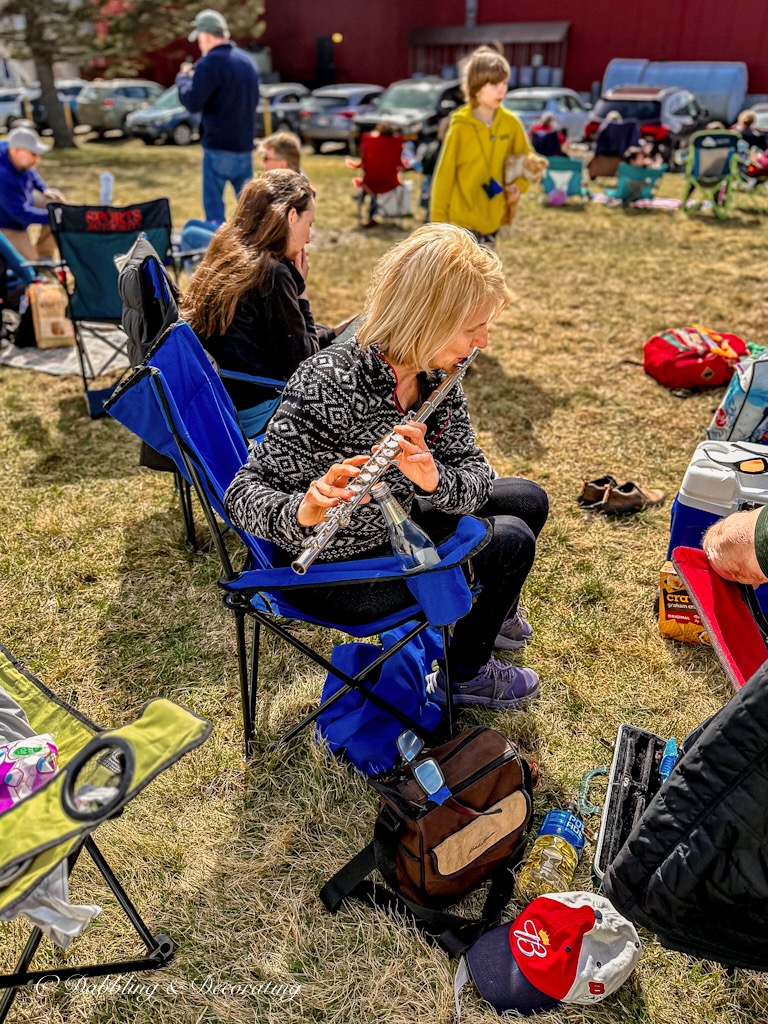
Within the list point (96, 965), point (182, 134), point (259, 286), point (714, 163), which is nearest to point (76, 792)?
point (96, 965)

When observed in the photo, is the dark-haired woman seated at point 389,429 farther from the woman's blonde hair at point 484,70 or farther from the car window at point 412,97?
the car window at point 412,97

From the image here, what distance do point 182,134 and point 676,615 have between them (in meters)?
17.5

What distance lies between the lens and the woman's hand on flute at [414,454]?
1.81 metres

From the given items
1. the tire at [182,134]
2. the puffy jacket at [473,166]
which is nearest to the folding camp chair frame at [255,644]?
the puffy jacket at [473,166]

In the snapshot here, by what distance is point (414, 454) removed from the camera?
181 centimetres

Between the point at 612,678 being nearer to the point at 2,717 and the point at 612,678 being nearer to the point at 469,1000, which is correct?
the point at 469,1000

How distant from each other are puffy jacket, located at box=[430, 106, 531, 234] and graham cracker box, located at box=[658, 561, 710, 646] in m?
2.91

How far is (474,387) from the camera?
4879 mm

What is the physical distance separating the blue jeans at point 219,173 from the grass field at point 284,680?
261 centimetres

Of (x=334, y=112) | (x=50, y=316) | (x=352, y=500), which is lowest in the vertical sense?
(x=50, y=316)

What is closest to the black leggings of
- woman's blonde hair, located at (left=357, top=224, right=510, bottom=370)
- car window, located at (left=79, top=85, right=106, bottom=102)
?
woman's blonde hair, located at (left=357, top=224, right=510, bottom=370)

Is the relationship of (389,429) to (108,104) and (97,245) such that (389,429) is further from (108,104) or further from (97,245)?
(108,104)

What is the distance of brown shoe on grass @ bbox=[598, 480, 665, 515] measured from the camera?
3486 mm

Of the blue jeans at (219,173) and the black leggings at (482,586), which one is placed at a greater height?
the blue jeans at (219,173)
